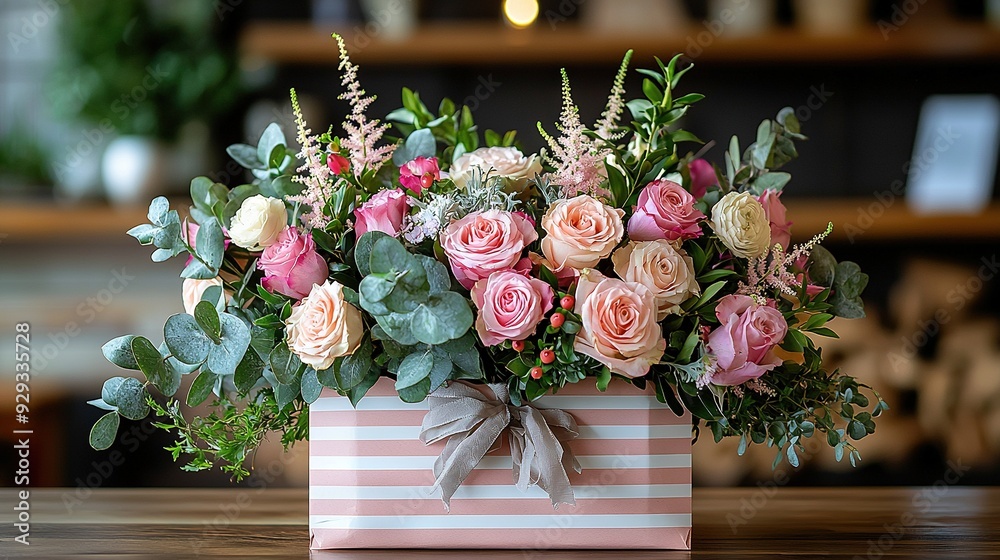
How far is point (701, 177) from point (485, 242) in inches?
11.4

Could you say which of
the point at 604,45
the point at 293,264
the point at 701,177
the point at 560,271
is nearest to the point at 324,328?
the point at 293,264

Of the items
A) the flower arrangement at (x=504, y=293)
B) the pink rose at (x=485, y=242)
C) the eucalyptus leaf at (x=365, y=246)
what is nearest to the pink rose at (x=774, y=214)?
the flower arrangement at (x=504, y=293)

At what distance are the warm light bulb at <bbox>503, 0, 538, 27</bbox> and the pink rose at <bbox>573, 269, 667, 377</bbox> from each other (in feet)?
4.34

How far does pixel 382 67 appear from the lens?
1.84 meters

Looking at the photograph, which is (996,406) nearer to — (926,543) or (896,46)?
(896,46)

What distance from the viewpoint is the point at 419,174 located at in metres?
0.71

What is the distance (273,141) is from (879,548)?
64 cm

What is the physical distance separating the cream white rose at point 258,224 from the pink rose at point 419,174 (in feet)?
0.33

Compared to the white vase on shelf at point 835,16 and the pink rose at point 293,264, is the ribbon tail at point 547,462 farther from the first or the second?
the white vase on shelf at point 835,16

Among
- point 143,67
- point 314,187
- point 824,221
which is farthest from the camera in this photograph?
point 143,67

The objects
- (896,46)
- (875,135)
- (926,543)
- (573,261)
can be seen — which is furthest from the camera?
(875,135)

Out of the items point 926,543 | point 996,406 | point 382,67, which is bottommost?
point 996,406

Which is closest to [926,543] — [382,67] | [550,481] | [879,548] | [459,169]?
[879,548]

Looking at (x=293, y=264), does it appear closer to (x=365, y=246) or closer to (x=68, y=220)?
(x=365, y=246)
